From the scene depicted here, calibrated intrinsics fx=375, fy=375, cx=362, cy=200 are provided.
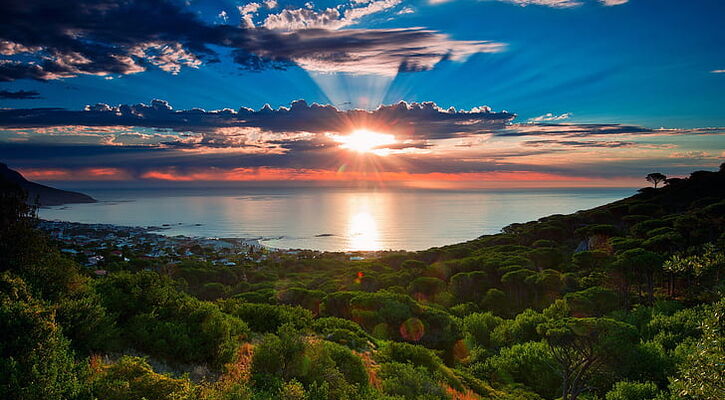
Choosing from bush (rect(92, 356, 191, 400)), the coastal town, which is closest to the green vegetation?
bush (rect(92, 356, 191, 400))

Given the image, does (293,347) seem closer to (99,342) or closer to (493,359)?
(99,342)

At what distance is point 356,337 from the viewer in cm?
1617

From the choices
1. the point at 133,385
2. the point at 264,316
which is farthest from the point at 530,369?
the point at 133,385

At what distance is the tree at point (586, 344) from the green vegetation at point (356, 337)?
0.20 feet

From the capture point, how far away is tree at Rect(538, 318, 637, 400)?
1417cm

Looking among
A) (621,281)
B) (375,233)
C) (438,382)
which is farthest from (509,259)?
(375,233)

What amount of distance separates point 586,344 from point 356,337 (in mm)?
9017

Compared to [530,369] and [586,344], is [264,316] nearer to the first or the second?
[530,369]

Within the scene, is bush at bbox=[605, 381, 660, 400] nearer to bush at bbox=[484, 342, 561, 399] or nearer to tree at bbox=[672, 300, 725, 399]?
bush at bbox=[484, 342, 561, 399]

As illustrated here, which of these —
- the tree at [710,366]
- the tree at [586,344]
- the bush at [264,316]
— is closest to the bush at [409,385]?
the bush at [264,316]

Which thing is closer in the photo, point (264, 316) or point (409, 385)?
point (409, 385)

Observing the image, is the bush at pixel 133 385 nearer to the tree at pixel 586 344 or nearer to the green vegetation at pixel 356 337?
the green vegetation at pixel 356 337

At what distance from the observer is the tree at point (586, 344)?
1417 centimetres

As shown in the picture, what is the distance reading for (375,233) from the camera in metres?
129
